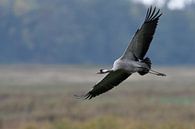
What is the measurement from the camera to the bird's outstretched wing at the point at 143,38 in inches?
316

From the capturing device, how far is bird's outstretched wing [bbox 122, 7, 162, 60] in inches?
316

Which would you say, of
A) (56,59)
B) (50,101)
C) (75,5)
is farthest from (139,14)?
(50,101)

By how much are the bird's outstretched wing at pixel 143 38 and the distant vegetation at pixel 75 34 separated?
70.2 m

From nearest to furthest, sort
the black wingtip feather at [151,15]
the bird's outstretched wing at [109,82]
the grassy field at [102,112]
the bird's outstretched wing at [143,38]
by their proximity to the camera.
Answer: the bird's outstretched wing at [143,38], the black wingtip feather at [151,15], the bird's outstretched wing at [109,82], the grassy field at [102,112]

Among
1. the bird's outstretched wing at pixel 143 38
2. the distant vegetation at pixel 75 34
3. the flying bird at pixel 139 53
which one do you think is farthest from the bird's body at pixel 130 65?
the distant vegetation at pixel 75 34

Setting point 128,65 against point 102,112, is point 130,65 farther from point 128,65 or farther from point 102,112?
point 102,112

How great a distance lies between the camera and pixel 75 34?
83812mm

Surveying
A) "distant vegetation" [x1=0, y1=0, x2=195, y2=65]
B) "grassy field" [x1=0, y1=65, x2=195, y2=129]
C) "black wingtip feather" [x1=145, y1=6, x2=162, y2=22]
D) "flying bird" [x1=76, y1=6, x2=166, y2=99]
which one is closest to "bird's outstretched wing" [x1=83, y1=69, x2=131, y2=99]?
"flying bird" [x1=76, y1=6, x2=166, y2=99]

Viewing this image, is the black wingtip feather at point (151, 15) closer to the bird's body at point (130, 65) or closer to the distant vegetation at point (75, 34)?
the bird's body at point (130, 65)

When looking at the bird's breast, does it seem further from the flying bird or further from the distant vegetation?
the distant vegetation

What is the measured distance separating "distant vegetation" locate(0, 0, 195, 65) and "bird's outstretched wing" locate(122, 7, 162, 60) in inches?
2763

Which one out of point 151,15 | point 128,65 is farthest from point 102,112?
point 128,65

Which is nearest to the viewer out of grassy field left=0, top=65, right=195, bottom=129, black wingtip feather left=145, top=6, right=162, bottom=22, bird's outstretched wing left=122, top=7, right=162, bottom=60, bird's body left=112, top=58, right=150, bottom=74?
bird's body left=112, top=58, right=150, bottom=74

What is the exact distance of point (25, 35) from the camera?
82.6 meters
